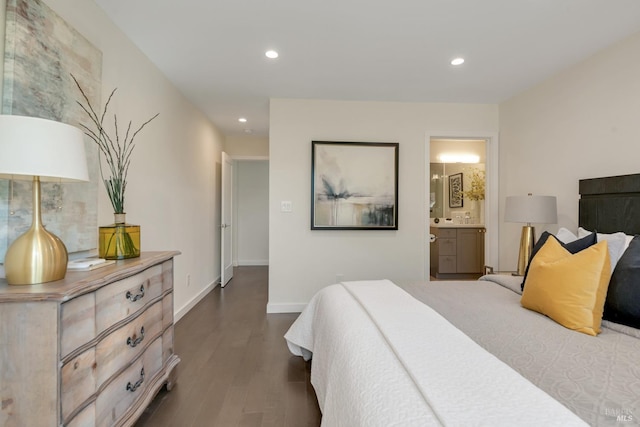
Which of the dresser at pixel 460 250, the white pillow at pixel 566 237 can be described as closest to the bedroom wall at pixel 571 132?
the white pillow at pixel 566 237

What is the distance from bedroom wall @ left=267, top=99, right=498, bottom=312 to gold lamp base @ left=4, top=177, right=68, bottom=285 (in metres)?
2.40

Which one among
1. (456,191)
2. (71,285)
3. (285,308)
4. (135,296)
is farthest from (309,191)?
(456,191)

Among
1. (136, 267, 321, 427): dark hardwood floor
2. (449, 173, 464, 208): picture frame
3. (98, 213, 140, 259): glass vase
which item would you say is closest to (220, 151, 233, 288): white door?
(136, 267, 321, 427): dark hardwood floor

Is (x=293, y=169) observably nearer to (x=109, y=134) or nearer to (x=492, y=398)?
(x=109, y=134)

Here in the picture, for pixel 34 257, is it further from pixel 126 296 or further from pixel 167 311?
pixel 167 311

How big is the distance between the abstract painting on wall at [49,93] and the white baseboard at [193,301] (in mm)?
1634

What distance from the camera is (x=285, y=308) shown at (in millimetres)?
3527

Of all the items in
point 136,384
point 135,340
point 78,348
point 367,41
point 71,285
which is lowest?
point 136,384

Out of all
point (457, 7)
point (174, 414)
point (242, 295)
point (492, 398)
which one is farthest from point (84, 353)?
point (242, 295)

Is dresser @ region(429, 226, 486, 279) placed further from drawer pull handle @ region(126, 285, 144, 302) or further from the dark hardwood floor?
drawer pull handle @ region(126, 285, 144, 302)

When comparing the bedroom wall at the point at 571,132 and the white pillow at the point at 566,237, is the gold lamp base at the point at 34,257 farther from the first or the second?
the bedroom wall at the point at 571,132

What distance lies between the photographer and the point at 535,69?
2.78 m

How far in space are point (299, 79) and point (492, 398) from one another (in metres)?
2.89

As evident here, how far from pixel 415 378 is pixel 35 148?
4.67ft
